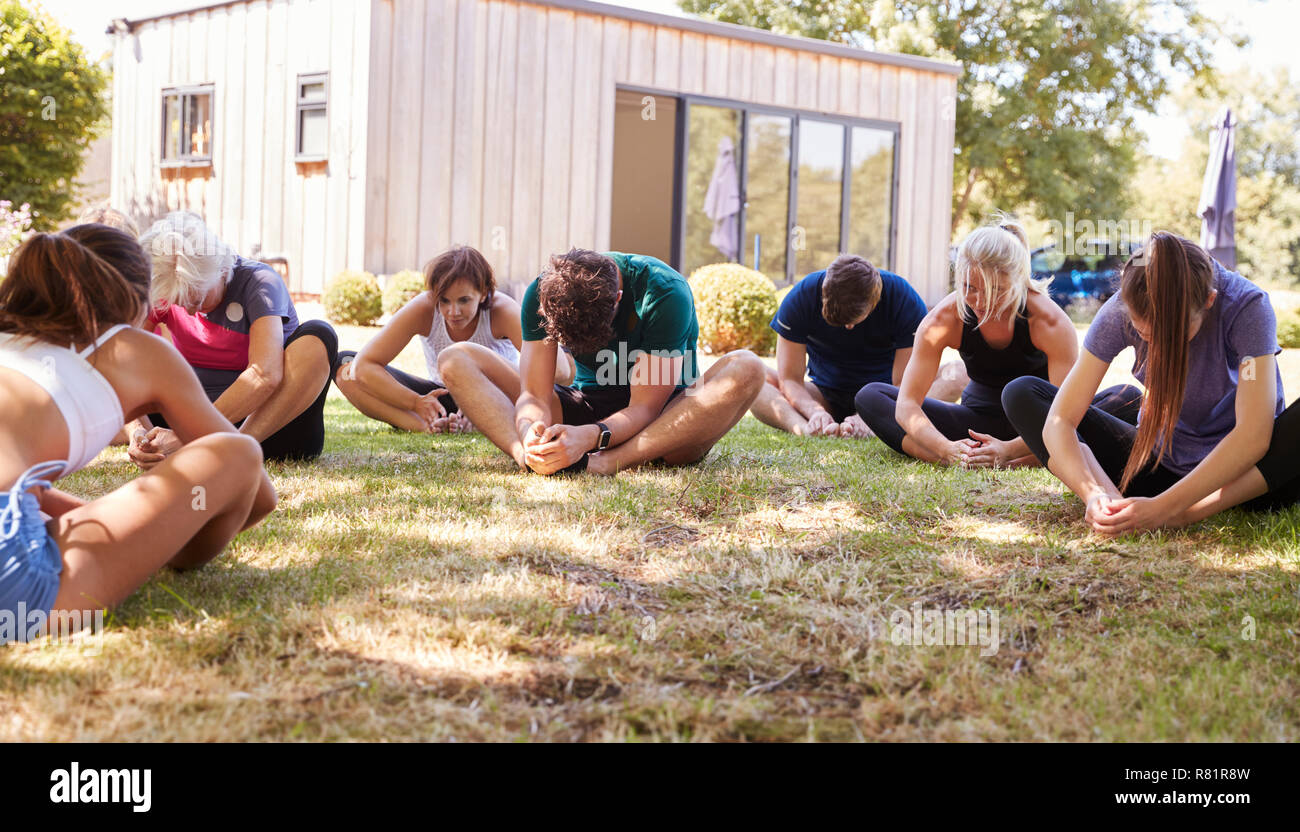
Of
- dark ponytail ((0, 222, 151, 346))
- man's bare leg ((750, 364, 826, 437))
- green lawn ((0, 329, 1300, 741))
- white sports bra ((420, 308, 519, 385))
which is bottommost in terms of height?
green lawn ((0, 329, 1300, 741))

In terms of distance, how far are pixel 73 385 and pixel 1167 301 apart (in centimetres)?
299

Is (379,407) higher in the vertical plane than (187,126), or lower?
lower

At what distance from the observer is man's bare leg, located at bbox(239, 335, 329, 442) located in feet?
15.9

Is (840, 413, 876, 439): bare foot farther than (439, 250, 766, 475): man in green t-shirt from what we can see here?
Yes

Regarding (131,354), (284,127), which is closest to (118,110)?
(284,127)

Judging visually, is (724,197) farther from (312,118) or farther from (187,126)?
(187,126)

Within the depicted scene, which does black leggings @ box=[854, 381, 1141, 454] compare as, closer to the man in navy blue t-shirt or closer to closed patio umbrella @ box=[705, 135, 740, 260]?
the man in navy blue t-shirt

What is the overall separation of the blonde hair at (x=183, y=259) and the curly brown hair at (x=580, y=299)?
4.32 feet

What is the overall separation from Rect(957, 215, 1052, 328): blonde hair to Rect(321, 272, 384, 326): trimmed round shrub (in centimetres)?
812

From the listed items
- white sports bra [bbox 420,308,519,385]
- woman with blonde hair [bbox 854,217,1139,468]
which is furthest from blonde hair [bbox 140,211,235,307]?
woman with blonde hair [bbox 854,217,1139,468]

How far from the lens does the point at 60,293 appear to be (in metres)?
2.61

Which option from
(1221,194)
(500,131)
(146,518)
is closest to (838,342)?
(146,518)

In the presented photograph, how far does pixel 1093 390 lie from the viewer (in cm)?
373
